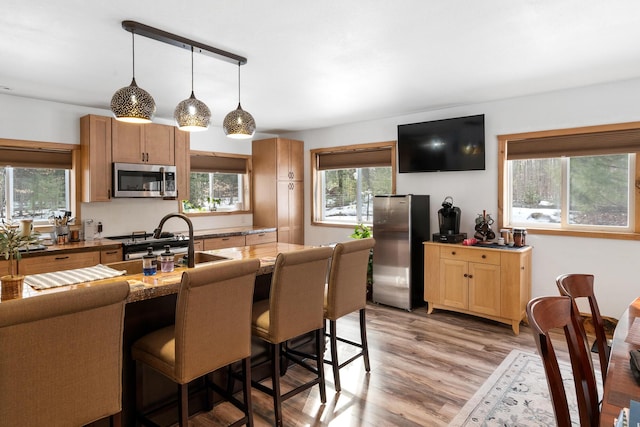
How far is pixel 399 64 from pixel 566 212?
2537mm

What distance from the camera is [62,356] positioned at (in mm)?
1461

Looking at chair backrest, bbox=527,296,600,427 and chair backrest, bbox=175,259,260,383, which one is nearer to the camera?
chair backrest, bbox=527,296,600,427

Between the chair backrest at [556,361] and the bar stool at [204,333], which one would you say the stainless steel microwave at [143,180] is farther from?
the chair backrest at [556,361]

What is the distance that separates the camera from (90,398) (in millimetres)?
1559

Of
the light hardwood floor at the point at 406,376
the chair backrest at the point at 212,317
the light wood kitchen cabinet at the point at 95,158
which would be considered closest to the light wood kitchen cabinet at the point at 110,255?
the light wood kitchen cabinet at the point at 95,158

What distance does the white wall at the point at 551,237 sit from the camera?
→ 12.4ft

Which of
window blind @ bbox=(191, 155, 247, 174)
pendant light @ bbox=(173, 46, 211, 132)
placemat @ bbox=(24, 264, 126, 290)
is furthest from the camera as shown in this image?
window blind @ bbox=(191, 155, 247, 174)

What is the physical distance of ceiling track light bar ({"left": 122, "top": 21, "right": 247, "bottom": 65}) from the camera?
243 centimetres

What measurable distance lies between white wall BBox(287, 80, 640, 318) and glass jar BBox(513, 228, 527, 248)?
182 mm

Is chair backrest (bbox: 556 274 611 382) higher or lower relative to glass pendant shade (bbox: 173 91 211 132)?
lower

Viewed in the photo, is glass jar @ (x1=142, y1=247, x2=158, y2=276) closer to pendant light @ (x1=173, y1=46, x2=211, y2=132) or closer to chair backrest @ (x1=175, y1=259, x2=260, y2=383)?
chair backrest @ (x1=175, y1=259, x2=260, y2=383)

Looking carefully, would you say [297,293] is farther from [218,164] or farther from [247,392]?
[218,164]

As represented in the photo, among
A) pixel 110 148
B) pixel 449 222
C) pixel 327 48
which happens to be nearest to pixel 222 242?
pixel 110 148

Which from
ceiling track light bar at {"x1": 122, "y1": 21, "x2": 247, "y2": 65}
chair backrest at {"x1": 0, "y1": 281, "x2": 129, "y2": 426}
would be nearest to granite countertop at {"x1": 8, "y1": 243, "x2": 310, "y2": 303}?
chair backrest at {"x1": 0, "y1": 281, "x2": 129, "y2": 426}
